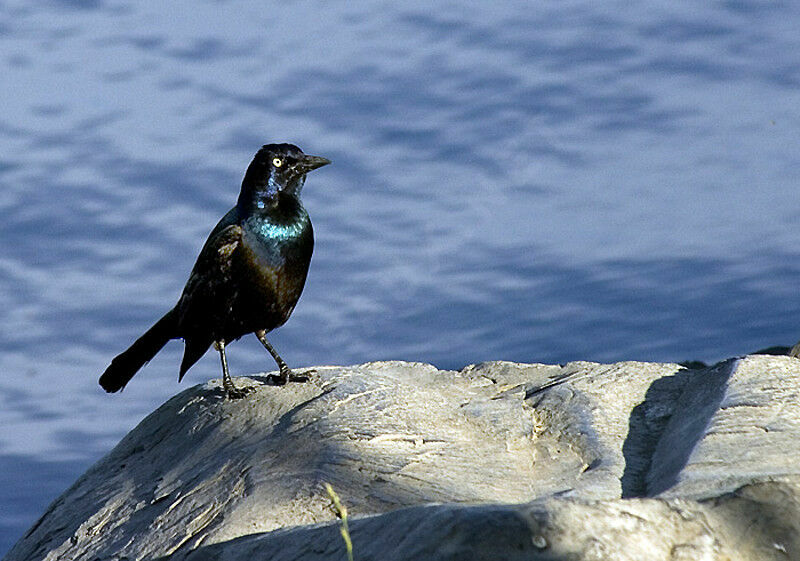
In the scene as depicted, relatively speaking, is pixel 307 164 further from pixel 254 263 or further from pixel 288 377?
pixel 288 377

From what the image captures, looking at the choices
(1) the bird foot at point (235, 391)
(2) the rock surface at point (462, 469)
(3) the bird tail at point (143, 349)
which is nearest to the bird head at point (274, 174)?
(3) the bird tail at point (143, 349)

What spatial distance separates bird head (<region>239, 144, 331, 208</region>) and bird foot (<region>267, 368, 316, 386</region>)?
77cm

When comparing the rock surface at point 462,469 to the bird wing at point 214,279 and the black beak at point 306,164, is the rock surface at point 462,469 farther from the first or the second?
the black beak at point 306,164

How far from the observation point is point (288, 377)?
480cm

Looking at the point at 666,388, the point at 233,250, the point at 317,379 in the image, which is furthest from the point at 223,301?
the point at 666,388

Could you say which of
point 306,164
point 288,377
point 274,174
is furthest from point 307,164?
point 288,377

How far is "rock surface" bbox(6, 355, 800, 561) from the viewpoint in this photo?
2.78m

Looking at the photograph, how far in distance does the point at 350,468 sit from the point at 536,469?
51 centimetres

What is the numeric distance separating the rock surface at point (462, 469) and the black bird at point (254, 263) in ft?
1.26

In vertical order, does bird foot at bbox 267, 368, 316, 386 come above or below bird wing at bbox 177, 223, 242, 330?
below

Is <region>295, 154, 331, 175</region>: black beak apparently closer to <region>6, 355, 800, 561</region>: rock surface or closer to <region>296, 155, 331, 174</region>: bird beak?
<region>296, 155, 331, 174</region>: bird beak

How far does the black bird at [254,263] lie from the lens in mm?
5301

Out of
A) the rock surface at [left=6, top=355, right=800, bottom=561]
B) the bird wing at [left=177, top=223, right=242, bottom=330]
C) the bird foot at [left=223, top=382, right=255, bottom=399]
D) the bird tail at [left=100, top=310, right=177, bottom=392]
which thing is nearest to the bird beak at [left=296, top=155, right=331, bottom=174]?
the bird wing at [left=177, top=223, right=242, bottom=330]

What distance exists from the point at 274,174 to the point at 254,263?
15.7 inches
